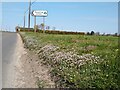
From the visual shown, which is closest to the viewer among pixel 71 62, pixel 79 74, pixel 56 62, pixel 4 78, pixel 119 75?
pixel 119 75

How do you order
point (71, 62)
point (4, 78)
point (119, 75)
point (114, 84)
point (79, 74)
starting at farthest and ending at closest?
point (71, 62)
point (4, 78)
point (79, 74)
point (119, 75)
point (114, 84)

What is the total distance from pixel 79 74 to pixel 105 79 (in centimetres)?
101

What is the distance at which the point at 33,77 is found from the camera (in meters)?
9.28

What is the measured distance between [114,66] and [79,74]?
1106 millimetres

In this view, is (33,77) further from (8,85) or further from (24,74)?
(8,85)

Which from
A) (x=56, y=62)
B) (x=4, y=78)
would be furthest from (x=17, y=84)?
(x=56, y=62)

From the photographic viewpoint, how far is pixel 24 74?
9.80 meters

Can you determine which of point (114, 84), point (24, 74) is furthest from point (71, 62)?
point (114, 84)

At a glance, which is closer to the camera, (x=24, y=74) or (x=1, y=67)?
(x=24, y=74)

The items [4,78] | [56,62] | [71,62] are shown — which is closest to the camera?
[4,78]

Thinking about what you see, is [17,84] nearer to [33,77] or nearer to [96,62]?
[33,77]

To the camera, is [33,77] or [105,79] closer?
[105,79]

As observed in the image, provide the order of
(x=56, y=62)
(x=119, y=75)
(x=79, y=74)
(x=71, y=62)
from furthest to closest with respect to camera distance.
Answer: (x=56, y=62) < (x=71, y=62) < (x=79, y=74) < (x=119, y=75)

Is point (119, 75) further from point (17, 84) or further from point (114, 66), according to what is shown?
point (17, 84)
